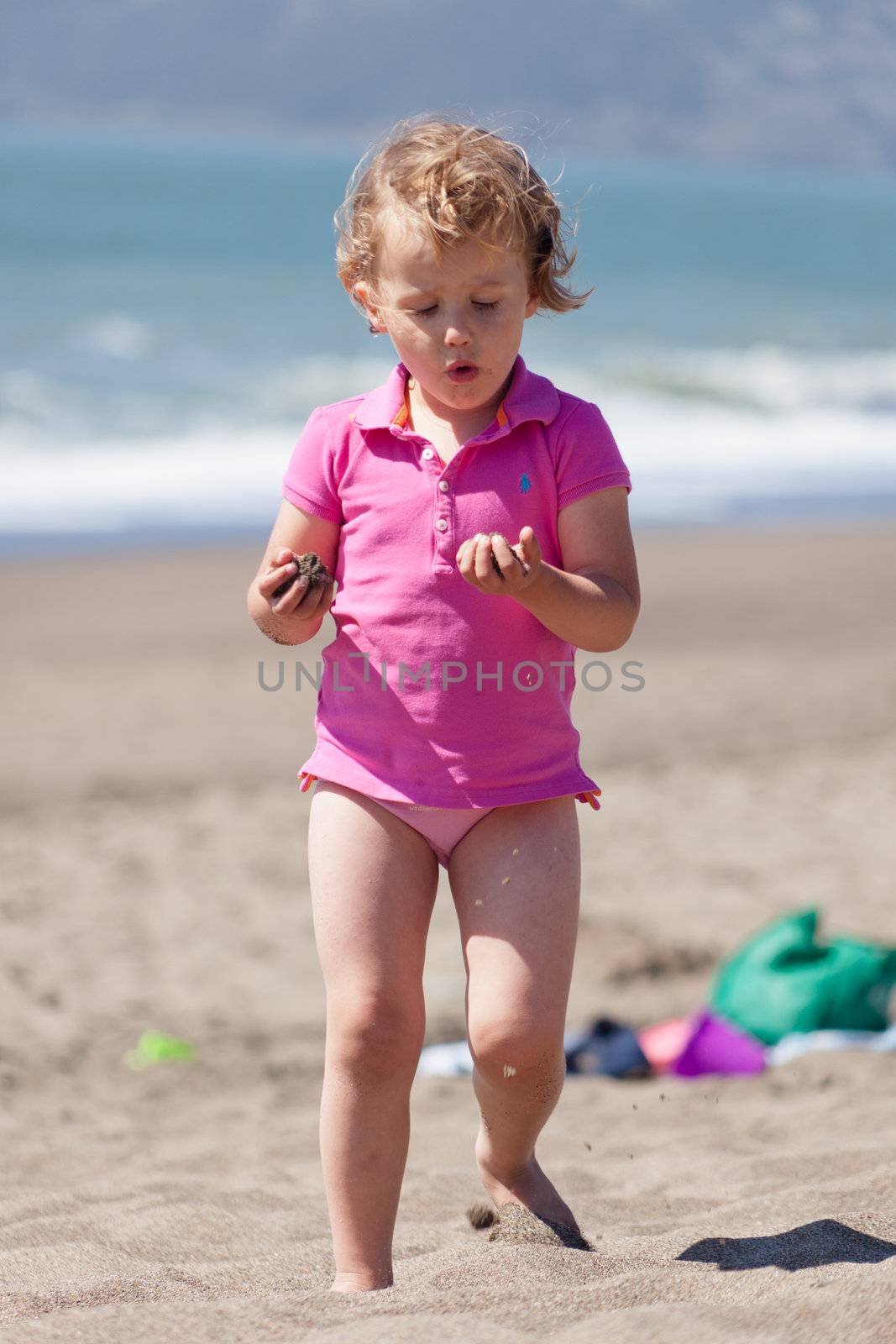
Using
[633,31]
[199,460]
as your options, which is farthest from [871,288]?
[633,31]

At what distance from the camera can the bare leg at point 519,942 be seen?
8.30 feet

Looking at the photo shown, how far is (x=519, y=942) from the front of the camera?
2537mm

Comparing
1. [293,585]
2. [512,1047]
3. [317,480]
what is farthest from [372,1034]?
[317,480]

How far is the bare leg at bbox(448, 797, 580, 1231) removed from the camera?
2529 mm

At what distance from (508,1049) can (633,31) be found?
8717 cm

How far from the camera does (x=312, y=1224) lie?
312cm

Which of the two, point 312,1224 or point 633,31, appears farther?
point 633,31

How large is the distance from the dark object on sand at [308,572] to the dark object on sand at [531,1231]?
44.4 inches

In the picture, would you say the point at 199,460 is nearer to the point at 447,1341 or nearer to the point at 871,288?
the point at 447,1341

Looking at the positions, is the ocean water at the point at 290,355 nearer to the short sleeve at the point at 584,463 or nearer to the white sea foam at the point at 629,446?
the white sea foam at the point at 629,446

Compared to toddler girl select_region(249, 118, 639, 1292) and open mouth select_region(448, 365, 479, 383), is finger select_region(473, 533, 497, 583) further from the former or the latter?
open mouth select_region(448, 365, 479, 383)

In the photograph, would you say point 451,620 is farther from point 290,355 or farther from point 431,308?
point 290,355

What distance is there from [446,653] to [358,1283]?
1005 mm

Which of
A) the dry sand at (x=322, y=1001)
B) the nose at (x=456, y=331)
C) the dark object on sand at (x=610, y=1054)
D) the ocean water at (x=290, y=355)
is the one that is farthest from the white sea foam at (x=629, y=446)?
the nose at (x=456, y=331)
